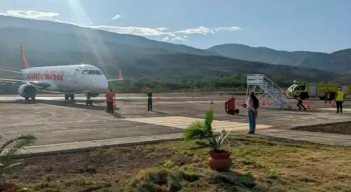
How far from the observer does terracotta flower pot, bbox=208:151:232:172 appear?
387 inches

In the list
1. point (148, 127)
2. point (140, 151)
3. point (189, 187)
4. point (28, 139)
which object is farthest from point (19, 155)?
point (148, 127)

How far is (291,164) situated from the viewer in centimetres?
1100

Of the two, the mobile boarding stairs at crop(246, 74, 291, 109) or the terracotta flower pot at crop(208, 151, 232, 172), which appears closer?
the terracotta flower pot at crop(208, 151, 232, 172)

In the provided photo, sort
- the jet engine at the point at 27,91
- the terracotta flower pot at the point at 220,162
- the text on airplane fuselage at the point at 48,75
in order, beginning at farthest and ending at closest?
the text on airplane fuselage at the point at 48,75
the jet engine at the point at 27,91
the terracotta flower pot at the point at 220,162

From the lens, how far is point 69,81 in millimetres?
40688

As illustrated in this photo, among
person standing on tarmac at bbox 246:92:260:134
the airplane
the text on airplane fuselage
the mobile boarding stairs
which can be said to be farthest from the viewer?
the text on airplane fuselage

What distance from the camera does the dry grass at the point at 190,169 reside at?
341 inches

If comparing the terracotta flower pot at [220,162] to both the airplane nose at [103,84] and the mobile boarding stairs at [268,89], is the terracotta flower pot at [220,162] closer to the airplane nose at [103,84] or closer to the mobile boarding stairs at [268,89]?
the mobile boarding stairs at [268,89]

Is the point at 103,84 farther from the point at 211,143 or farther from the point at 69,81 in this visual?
the point at 211,143

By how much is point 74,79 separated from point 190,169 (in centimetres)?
3139

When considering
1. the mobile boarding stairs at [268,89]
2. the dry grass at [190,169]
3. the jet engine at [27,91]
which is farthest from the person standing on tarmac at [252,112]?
the jet engine at [27,91]

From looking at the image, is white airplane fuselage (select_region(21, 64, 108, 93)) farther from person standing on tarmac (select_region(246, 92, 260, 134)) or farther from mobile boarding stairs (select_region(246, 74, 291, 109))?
person standing on tarmac (select_region(246, 92, 260, 134))

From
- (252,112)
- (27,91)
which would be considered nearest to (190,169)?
(252,112)

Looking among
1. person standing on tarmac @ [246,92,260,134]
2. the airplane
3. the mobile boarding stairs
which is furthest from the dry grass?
the airplane
